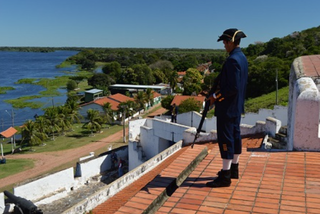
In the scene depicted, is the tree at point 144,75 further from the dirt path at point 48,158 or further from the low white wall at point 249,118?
the low white wall at point 249,118

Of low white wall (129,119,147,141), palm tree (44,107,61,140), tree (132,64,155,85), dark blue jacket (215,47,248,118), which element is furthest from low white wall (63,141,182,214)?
tree (132,64,155,85)

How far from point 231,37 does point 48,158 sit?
75.6 feet

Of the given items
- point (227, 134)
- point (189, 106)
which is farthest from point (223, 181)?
point (189, 106)

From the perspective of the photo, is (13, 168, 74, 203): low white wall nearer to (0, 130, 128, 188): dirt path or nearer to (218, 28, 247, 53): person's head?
(0, 130, 128, 188): dirt path

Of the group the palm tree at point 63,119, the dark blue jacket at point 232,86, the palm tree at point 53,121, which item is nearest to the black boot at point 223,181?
the dark blue jacket at point 232,86

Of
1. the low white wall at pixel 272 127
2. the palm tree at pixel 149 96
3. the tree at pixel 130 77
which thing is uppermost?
the low white wall at pixel 272 127

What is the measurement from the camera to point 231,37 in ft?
11.7

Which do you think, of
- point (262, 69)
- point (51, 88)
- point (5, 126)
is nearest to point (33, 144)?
point (5, 126)

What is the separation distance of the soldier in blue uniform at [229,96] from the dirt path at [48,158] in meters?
18.1

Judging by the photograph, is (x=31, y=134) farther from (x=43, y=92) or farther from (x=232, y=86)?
(x=43, y=92)

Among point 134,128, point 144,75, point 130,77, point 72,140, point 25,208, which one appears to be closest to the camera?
point 25,208

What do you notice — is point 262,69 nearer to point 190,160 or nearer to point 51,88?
point 190,160

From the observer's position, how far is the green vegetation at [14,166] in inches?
827

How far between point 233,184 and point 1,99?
191 feet
